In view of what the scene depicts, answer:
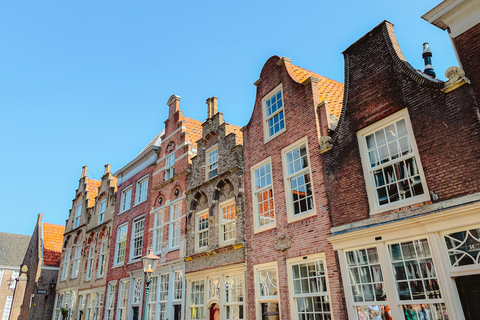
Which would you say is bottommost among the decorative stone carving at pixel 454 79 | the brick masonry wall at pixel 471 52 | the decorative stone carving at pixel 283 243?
the decorative stone carving at pixel 283 243

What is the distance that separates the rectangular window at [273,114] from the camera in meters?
14.0

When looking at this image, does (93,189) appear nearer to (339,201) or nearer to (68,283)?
(68,283)

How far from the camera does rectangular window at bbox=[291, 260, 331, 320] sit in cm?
1055

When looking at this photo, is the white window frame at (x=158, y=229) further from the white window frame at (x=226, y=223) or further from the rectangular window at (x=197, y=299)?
the white window frame at (x=226, y=223)

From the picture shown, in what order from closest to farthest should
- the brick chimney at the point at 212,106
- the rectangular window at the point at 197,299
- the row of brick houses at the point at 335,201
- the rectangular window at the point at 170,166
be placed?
the row of brick houses at the point at 335,201 → the rectangular window at the point at 197,299 → the brick chimney at the point at 212,106 → the rectangular window at the point at 170,166

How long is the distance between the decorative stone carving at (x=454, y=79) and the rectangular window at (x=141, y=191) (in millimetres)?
17943

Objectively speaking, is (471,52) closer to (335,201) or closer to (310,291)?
(335,201)

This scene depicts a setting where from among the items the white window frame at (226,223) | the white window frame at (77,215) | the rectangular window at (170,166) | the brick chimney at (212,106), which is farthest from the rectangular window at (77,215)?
the white window frame at (226,223)

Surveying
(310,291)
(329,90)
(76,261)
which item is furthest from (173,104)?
(310,291)

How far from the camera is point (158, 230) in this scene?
66.3 ft

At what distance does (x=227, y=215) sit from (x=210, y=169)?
9.34 ft

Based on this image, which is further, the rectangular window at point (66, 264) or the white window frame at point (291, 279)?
the rectangular window at point (66, 264)

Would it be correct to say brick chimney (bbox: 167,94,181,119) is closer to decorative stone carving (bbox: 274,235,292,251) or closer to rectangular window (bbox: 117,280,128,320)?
rectangular window (bbox: 117,280,128,320)

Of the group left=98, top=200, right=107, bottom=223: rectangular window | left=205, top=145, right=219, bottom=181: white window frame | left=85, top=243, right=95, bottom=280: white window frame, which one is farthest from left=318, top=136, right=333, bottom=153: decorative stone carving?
left=85, top=243, right=95, bottom=280: white window frame
